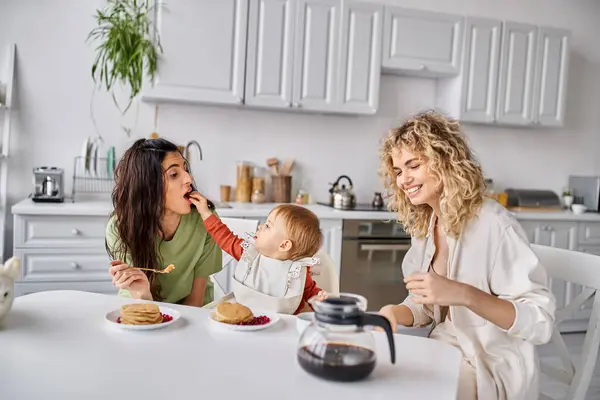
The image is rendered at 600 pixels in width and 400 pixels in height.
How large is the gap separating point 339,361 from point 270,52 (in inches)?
112

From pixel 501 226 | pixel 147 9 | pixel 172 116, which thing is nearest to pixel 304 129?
pixel 172 116

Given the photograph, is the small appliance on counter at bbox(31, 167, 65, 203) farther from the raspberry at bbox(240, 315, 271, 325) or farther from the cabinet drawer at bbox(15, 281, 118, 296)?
the raspberry at bbox(240, 315, 271, 325)

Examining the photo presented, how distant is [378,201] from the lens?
13.0 ft

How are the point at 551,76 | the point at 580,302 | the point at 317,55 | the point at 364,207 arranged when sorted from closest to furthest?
the point at 580,302, the point at 317,55, the point at 364,207, the point at 551,76

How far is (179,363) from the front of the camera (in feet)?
3.67

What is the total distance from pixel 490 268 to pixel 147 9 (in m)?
2.65

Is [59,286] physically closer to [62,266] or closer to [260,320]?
[62,266]

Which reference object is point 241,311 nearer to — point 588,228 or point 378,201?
point 378,201

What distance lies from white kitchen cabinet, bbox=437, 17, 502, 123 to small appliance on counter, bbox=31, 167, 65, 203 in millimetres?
2677

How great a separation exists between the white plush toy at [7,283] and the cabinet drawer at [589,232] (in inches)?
157

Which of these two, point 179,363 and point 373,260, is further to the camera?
point 373,260

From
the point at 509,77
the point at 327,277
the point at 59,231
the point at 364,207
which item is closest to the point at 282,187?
the point at 364,207

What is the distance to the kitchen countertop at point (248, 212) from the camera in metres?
3.04

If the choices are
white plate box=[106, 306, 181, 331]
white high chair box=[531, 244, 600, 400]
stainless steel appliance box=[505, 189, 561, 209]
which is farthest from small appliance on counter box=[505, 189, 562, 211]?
white plate box=[106, 306, 181, 331]
